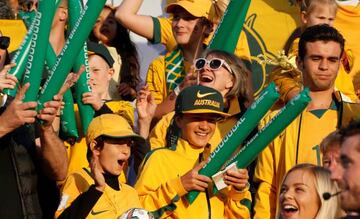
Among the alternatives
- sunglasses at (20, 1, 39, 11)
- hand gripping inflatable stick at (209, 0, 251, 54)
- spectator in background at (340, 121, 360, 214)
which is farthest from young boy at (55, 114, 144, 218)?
spectator in background at (340, 121, 360, 214)

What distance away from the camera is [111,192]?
8758mm

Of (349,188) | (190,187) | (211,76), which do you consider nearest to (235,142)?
(190,187)

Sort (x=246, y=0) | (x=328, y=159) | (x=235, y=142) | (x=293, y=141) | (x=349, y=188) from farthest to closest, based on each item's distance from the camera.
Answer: (x=246, y=0), (x=293, y=141), (x=235, y=142), (x=328, y=159), (x=349, y=188)

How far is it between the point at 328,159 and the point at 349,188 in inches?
86.2

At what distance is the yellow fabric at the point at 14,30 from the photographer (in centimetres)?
1140

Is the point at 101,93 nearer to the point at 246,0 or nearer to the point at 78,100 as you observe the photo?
the point at 78,100

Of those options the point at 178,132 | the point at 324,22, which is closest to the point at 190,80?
the point at 178,132

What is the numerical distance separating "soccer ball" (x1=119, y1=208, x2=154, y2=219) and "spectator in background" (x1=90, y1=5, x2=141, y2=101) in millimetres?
2663

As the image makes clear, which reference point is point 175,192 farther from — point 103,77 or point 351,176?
point 351,176

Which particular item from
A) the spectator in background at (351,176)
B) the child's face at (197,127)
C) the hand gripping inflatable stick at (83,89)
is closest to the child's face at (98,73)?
the hand gripping inflatable stick at (83,89)

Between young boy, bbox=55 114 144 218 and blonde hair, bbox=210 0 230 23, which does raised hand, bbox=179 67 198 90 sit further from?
young boy, bbox=55 114 144 218

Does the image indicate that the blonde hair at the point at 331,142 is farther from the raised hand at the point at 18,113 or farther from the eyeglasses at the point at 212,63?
the raised hand at the point at 18,113

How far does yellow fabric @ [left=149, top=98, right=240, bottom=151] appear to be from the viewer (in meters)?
9.97

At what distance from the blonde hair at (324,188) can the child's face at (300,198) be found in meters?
0.02
